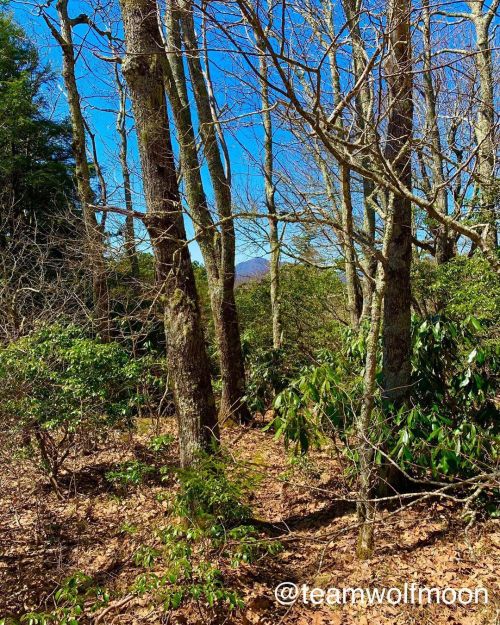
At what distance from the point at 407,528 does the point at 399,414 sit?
136cm

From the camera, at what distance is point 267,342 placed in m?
10.8

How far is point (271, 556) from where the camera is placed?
147 inches

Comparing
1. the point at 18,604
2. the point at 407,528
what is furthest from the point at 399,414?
the point at 18,604

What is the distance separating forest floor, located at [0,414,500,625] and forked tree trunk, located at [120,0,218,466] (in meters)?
0.57

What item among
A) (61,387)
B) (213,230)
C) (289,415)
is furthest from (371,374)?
(213,230)

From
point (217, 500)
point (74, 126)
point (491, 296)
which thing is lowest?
point (217, 500)

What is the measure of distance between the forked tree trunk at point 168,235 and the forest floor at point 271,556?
57 cm

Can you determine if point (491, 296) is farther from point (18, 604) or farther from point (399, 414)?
point (18, 604)

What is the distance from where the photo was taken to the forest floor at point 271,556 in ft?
10.1

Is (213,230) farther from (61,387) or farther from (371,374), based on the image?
(371,374)

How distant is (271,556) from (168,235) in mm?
2856

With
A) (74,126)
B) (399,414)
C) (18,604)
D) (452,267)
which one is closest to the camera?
(399,414)

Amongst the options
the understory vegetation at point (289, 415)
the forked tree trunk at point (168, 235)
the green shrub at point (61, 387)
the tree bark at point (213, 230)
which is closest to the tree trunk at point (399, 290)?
the understory vegetation at point (289, 415)

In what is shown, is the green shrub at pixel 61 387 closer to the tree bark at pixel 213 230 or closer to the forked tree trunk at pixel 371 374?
the tree bark at pixel 213 230
